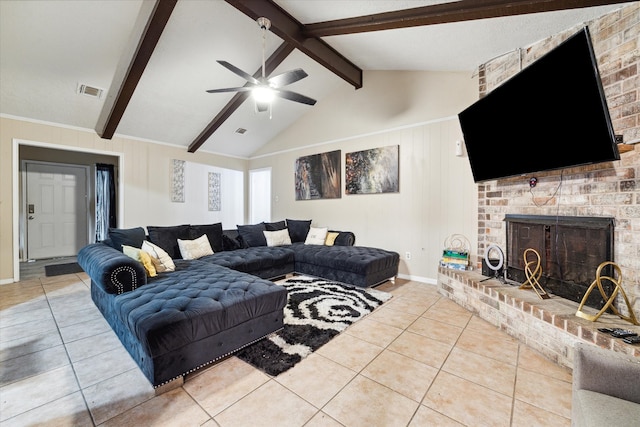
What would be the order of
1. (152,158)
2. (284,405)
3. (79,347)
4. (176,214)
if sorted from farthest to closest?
(176,214), (152,158), (79,347), (284,405)

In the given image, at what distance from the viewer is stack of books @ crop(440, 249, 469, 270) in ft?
10.8

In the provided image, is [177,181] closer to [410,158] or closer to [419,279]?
[410,158]

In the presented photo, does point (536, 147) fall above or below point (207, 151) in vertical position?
below

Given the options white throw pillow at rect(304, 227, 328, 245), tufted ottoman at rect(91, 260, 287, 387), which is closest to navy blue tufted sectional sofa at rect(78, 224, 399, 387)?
tufted ottoman at rect(91, 260, 287, 387)

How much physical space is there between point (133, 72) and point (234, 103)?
4.93 ft

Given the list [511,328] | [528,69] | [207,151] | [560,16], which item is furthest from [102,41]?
[511,328]

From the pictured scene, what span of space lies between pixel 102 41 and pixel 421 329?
182 inches

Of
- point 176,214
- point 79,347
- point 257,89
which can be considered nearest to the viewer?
point 79,347

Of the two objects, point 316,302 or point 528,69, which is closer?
point 528,69

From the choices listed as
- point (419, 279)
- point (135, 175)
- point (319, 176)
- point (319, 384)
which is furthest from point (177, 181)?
point (319, 384)

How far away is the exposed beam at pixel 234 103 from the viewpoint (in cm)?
361

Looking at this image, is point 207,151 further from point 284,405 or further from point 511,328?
point 511,328

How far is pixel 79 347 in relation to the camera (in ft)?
6.86

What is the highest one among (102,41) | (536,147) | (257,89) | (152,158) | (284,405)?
(102,41)
